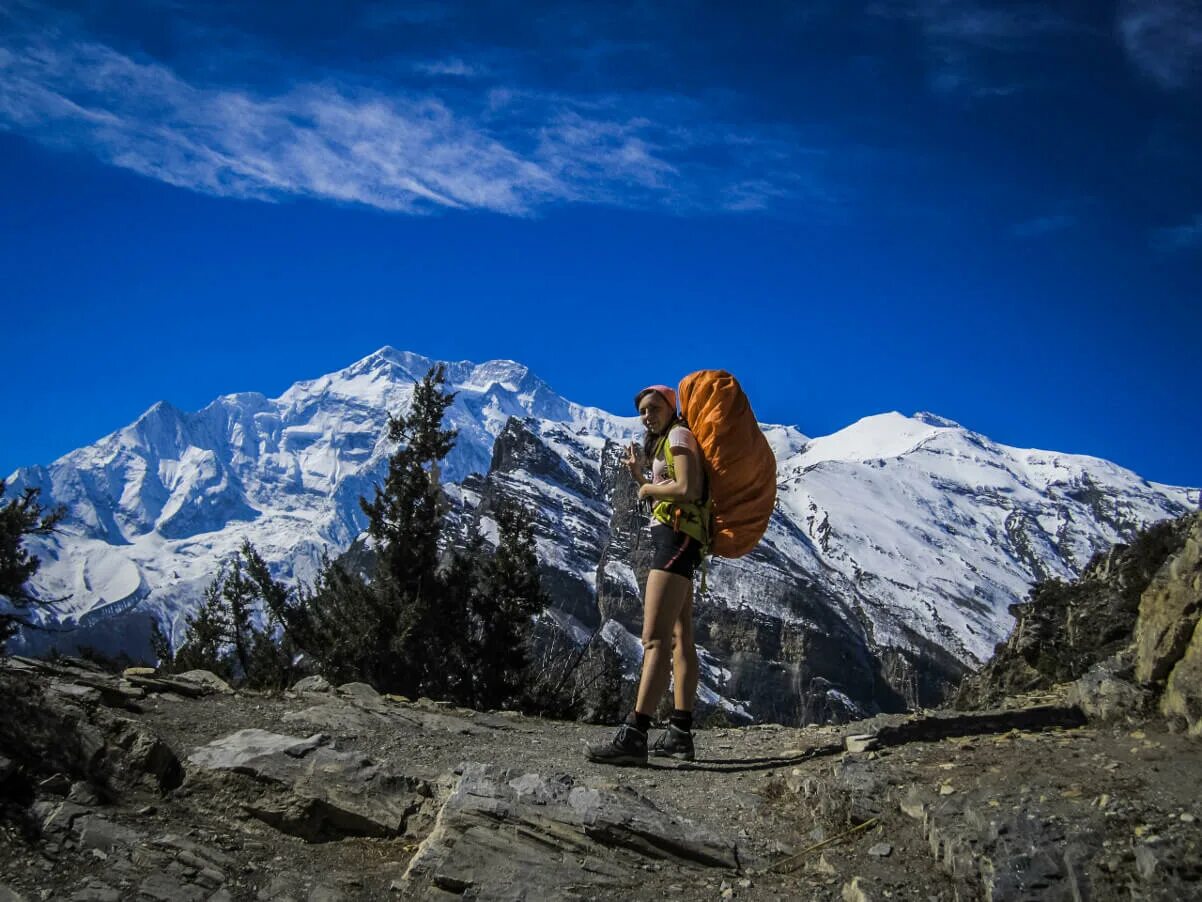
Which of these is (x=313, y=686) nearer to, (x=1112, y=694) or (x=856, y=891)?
(x=856, y=891)

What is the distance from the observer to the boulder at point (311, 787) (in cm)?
532

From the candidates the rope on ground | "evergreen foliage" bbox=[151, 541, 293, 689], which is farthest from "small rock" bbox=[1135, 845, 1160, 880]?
"evergreen foliage" bbox=[151, 541, 293, 689]

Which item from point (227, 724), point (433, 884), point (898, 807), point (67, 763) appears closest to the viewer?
point (433, 884)

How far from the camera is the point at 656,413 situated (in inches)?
260

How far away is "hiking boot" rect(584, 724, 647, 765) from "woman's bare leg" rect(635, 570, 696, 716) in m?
0.19

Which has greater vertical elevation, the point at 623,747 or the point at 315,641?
the point at 315,641

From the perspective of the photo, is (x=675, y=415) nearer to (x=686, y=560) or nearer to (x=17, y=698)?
(x=686, y=560)

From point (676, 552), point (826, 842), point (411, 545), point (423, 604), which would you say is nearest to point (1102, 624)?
point (676, 552)

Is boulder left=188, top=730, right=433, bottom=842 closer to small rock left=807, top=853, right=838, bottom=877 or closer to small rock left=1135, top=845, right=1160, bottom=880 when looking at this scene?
small rock left=807, top=853, right=838, bottom=877

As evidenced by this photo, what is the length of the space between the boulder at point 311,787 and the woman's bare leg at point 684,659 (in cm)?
204

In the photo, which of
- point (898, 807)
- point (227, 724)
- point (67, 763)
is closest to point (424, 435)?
point (227, 724)

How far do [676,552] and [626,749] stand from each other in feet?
4.91

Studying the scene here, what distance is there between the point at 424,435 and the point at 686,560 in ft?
50.8

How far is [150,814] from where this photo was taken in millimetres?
5090
